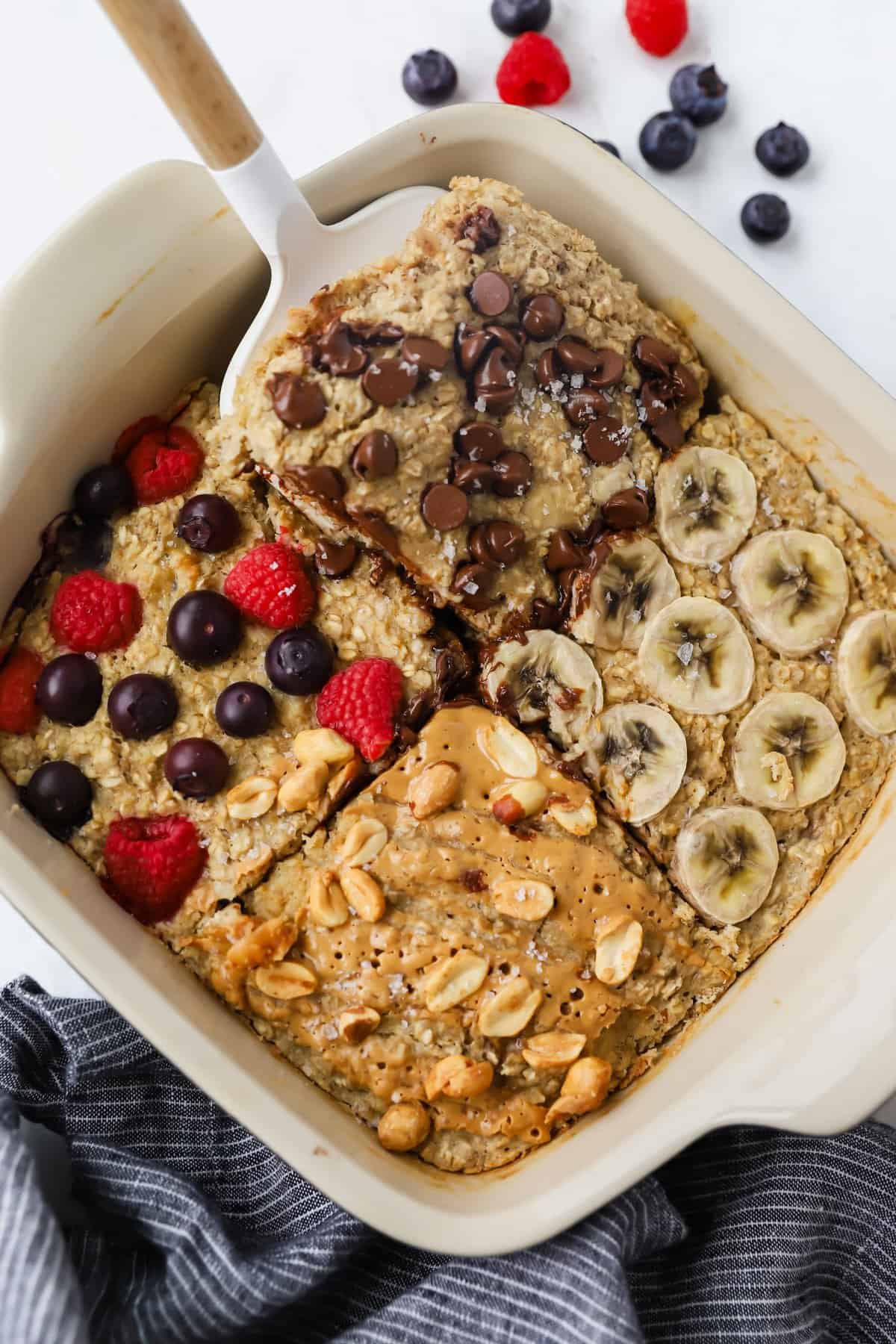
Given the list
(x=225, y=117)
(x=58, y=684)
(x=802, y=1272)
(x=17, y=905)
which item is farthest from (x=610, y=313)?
(x=802, y=1272)

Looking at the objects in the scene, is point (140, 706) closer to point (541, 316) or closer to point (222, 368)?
point (222, 368)

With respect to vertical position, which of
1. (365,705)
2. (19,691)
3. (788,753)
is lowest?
(788,753)

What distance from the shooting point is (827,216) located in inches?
97.0

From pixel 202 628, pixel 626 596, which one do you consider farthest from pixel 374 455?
pixel 626 596

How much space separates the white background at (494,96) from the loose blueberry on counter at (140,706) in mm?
1113

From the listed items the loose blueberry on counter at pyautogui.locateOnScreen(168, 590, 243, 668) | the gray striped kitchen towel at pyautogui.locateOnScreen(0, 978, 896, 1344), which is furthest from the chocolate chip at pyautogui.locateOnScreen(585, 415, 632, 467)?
the gray striped kitchen towel at pyautogui.locateOnScreen(0, 978, 896, 1344)

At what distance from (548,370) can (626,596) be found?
42 centimetres

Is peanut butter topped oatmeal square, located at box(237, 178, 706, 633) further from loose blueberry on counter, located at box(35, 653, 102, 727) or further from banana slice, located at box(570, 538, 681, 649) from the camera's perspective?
loose blueberry on counter, located at box(35, 653, 102, 727)

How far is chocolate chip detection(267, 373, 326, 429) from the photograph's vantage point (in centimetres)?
178

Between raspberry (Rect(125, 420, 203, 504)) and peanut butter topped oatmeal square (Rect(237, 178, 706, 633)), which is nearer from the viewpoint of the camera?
peanut butter topped oatmeal square (Rect(237, 178, 706, 633))

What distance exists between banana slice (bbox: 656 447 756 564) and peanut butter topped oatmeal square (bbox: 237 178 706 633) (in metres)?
0.05

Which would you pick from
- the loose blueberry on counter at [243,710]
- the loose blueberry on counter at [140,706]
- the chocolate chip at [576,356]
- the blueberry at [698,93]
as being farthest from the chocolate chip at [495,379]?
the blueberry at [698,93]

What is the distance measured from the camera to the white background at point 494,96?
246 centimetres

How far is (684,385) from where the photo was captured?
2.05 metres
